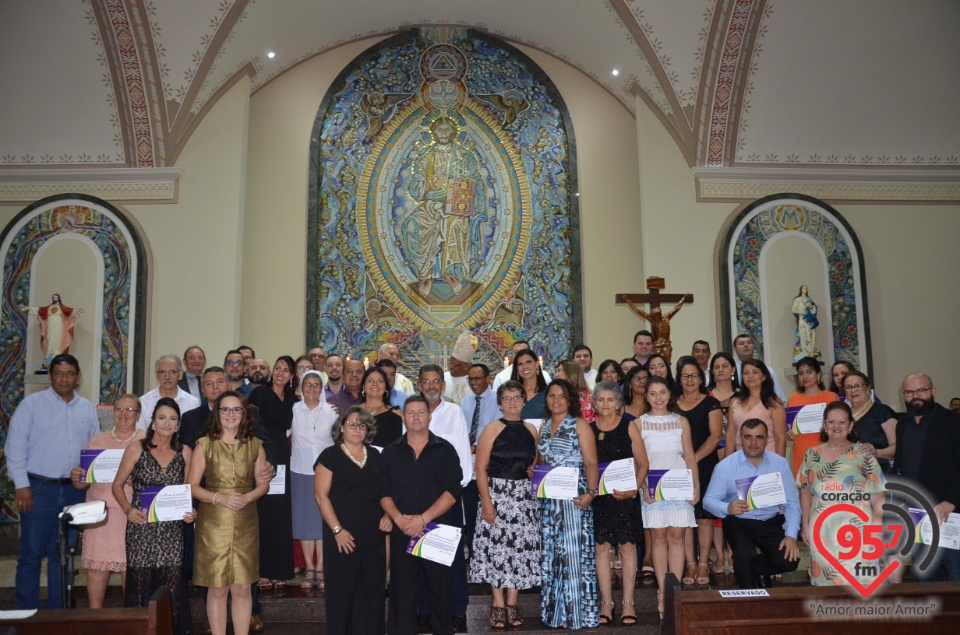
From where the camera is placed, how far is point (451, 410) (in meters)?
5.48

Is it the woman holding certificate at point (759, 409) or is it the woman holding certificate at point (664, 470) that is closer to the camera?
the woman holding certificate at point (664, 470)

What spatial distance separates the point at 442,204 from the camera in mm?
10789

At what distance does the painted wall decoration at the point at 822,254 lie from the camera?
9.86 metres

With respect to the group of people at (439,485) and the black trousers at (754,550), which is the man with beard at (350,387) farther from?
the black trousers at (754,550)

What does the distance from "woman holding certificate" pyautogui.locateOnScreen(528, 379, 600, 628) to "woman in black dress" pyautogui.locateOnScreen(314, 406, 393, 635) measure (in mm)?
945

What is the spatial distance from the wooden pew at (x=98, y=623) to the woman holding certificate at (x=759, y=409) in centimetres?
361

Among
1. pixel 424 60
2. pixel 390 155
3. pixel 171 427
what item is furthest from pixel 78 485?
pixel 424 60

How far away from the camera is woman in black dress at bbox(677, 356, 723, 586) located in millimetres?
5566

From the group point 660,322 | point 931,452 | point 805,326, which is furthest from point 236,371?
point 805,326

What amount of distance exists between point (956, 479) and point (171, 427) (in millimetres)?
4377

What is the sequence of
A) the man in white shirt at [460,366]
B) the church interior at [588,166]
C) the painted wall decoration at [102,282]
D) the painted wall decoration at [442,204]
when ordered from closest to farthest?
the man in white shirt at [460,366] < the painted wall decoration at [102,282] < the church interior at [588,166] < the painted wall decoration at [442,204]

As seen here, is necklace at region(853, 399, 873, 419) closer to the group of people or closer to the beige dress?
the group of people

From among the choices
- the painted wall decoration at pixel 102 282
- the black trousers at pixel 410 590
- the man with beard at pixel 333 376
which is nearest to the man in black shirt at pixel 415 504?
the black trousers at pixel 410 590

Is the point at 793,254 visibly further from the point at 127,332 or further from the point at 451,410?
the point at 127,332
